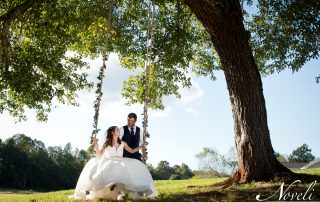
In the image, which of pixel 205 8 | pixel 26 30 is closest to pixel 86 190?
pixel 205 8

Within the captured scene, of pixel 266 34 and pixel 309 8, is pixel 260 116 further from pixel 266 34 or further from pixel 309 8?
pixel 266 34

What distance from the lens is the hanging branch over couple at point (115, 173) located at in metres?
8.68

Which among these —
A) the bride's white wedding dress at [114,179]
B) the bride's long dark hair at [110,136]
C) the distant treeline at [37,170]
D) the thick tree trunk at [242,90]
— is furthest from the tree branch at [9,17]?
the distant treeline at [37,170]

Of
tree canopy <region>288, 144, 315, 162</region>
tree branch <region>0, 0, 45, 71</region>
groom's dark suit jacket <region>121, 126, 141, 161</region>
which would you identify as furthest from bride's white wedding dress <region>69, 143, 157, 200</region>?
tree canopy <region>288, 144, 315, 162</region>

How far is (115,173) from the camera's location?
868 centimetres

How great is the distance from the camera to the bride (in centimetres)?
867

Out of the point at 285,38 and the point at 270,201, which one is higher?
the point at 285,38

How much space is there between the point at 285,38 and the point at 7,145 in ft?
206

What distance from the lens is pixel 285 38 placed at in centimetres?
1582

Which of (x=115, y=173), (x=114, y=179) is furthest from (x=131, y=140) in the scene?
(x=114, y=179)

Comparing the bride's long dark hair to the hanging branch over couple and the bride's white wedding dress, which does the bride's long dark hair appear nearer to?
the hanging branch over couple

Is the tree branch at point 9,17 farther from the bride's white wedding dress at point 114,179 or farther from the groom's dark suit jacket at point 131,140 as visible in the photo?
the bride's white wedding dress at point 114,179

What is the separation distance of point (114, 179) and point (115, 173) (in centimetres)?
13

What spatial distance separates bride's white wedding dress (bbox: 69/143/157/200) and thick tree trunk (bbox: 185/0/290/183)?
3428 millimetres
